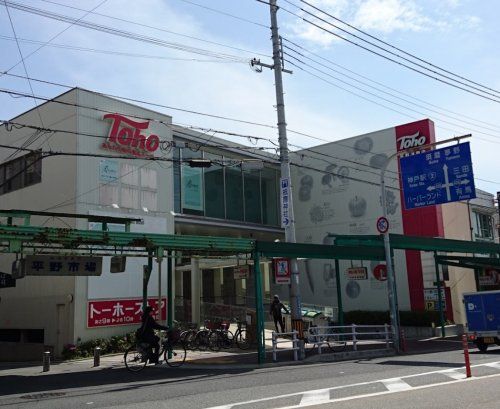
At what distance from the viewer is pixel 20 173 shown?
2836 centimetres

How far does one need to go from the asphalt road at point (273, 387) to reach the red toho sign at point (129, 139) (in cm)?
1240

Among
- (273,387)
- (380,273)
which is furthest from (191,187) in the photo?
(273,387)

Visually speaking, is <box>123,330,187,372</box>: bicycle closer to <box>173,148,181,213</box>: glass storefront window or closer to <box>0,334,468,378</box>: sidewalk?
<box>0,334,468,378</box>: sidewalk

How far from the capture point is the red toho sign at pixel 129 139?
25750mm

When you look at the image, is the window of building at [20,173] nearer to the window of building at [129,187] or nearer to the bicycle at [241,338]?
the window of building at [129,187]

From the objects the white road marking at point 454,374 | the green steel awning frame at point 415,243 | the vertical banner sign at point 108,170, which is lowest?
the white road marking at point 454,374

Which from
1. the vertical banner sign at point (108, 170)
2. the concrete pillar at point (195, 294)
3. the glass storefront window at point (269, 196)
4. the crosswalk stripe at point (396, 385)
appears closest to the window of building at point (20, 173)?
the vertical banner sign at point (108, 170)

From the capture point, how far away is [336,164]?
38.2 meters

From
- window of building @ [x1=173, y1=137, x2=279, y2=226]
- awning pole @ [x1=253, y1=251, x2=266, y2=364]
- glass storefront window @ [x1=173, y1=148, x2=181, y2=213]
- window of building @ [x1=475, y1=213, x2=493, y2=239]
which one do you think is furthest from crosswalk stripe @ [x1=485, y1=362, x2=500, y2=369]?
window of building @ [x1=475, y1=213, x2=493, y2=239]

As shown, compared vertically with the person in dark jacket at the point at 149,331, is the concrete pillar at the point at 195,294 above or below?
above

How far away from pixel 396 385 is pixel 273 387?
2.45 meters

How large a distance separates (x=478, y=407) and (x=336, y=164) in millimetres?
30429

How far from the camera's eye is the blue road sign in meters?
21.3

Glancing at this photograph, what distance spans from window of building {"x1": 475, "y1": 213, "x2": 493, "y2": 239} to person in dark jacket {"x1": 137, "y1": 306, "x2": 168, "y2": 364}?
2834 centimetres
